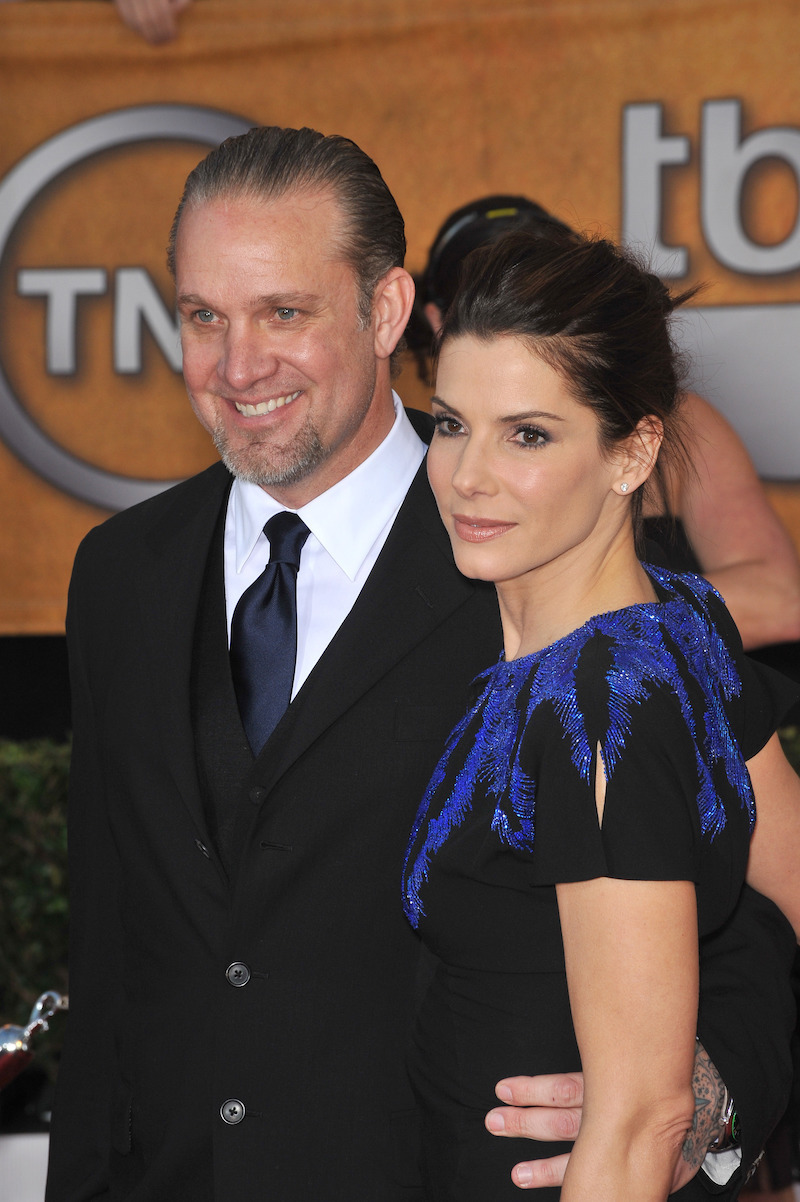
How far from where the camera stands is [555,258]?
1538mm

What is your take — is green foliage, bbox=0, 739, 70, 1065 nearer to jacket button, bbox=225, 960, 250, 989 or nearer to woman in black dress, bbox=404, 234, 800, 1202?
jacket button, bbox=225, 960, 250, 989

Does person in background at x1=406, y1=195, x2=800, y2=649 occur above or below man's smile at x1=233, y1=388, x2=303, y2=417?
below

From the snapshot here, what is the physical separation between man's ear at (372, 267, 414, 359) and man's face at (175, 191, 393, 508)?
5 centimetres

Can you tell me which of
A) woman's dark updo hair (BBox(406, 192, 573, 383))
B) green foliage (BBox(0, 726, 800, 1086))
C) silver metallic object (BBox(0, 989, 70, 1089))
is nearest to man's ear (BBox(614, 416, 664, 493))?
woman's dark updo hair (BBox(406, 192, 573, 383))

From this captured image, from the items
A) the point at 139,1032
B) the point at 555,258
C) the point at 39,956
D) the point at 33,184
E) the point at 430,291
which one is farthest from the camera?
the point at 33,184

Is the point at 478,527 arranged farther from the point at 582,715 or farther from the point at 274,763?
the point at 274,763

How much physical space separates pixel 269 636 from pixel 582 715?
0.67m

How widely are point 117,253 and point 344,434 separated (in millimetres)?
2583

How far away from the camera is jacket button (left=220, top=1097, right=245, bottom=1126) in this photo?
5.60 ft

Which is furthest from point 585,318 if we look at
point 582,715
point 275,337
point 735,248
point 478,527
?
point 735,248

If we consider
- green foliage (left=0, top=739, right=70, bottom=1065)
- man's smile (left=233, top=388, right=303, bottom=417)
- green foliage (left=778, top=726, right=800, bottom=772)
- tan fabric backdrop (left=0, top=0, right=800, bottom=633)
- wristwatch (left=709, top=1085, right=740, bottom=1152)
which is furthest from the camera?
tan fabric backdrop (left=0, top=0, right=800, bottom=633)

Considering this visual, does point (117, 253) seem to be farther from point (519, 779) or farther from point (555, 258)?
point (519, 779)

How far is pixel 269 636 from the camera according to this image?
6.23 ft

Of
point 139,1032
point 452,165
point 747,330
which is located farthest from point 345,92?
point 139,1032
